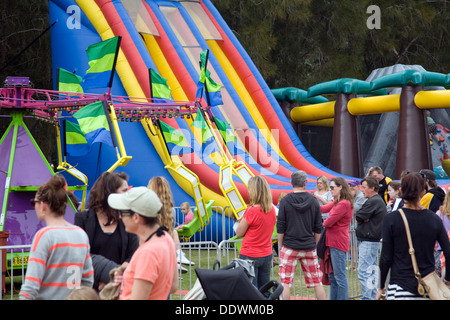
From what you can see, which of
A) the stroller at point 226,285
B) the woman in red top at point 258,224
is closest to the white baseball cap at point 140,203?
the stroller at point 226,285

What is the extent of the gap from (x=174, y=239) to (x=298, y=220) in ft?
4.51

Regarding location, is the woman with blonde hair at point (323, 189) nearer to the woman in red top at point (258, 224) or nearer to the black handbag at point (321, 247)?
the black handbag at point (321, 247)

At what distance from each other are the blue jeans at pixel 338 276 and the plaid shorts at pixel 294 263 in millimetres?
459

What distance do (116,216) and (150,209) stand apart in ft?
3.23

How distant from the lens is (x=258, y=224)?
6340mm

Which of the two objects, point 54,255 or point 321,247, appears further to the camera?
point 321,247

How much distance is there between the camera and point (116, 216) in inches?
179

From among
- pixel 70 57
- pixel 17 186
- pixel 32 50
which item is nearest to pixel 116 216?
pixel 17 186

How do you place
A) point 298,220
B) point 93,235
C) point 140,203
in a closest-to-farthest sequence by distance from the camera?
1. point 140,203
2. point 93,235
3. point 298,220

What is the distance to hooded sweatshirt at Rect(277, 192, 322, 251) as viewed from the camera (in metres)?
6.41

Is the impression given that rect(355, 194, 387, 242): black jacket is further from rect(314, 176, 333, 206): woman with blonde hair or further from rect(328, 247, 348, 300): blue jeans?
rect(314, 176, 333, 206): woman with blonde hair

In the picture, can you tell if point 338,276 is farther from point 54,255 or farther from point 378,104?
point 378,104

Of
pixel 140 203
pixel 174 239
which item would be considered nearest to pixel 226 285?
pixel 140 203

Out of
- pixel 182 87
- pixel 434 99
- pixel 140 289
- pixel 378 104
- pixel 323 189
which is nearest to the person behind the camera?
pixel 140 289
